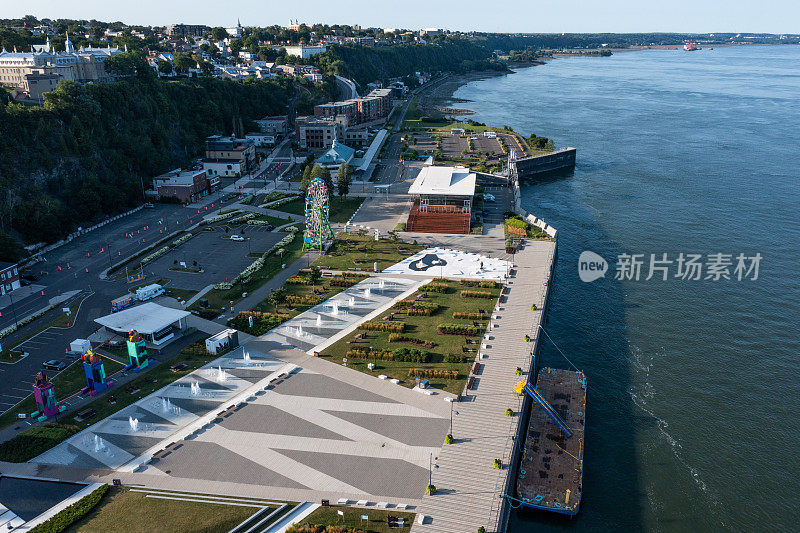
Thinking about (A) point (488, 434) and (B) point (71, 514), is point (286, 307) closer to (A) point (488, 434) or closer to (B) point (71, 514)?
(A) point (488, 434)

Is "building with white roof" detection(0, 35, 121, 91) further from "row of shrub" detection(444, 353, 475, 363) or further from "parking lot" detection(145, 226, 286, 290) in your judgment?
"row of shrub" detection(444, 353, 475, 363)

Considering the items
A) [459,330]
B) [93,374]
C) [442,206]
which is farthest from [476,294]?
[93,374]

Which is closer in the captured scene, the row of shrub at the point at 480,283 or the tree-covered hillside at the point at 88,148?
the row of shrub at the point at 480,283

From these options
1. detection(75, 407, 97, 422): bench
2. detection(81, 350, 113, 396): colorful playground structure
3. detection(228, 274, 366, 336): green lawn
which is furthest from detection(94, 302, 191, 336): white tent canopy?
detection(75, 407, 97, 422): bench

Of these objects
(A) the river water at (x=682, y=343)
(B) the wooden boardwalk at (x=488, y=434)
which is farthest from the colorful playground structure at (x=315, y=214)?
(A) the river water at (x=682, y=343)

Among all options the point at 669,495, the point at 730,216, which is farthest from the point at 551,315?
the point at 730,216

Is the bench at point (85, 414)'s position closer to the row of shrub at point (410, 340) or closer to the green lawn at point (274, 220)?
the row of shrub at point (410, 340)
